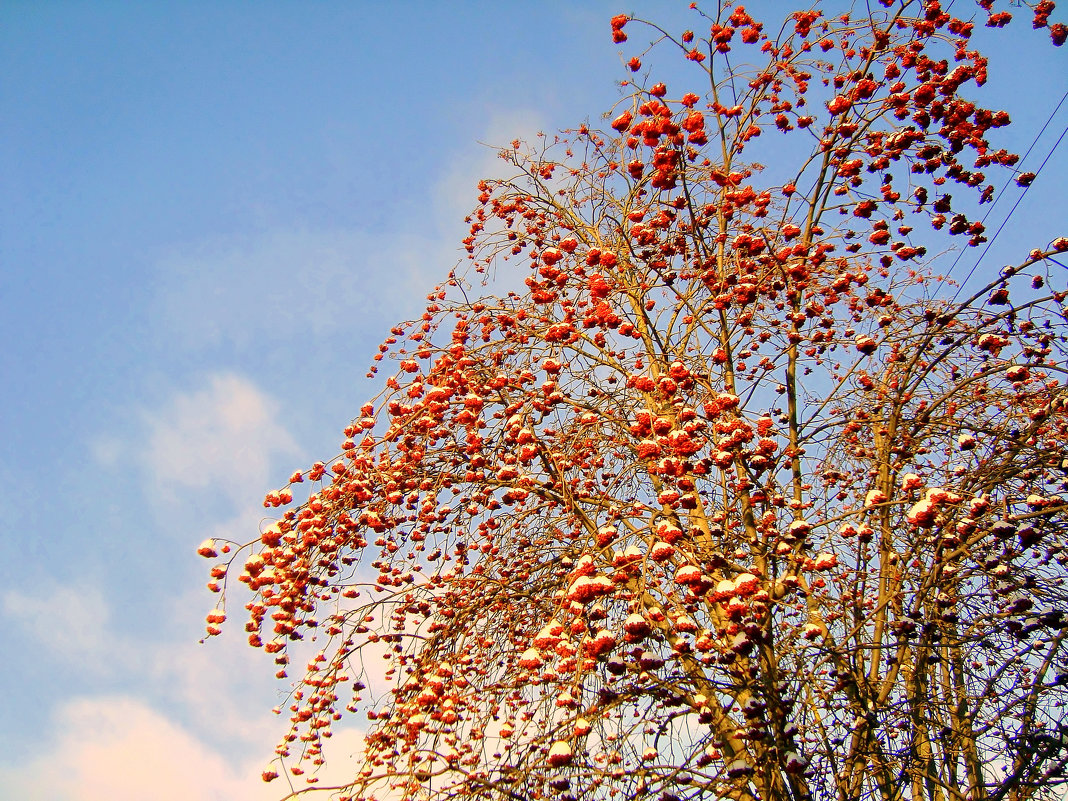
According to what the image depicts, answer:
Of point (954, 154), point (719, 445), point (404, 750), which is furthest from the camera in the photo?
point (954, 154)

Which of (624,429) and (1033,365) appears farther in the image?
(624,429)

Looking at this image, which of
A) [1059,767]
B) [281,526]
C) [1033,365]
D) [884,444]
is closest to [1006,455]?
[1033,365]

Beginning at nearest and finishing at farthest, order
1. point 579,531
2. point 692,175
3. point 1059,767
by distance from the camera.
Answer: point 1059,767, point 579,531, point 692,175

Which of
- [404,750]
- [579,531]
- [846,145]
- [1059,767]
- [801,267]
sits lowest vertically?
[1059,767]

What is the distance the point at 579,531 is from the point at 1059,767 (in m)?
3.15

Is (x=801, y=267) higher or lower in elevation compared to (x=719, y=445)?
higher

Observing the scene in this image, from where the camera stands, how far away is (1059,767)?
11.6ft

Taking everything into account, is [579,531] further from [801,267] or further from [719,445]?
[801,267]

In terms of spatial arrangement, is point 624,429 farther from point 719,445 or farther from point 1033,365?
point 1033,365

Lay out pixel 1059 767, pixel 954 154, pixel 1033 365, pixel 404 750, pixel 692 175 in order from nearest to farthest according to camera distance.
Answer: pixel 1059 767 < pixel 1033 365 < pixel 404 750 < pixel 954 154 < pixel 692 175

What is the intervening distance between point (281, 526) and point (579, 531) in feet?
7.34

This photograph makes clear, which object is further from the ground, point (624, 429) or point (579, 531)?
point (624, 429)

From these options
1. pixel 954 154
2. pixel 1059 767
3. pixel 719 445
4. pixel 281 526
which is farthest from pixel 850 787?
pixel 954 154

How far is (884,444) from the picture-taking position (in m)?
5.37
